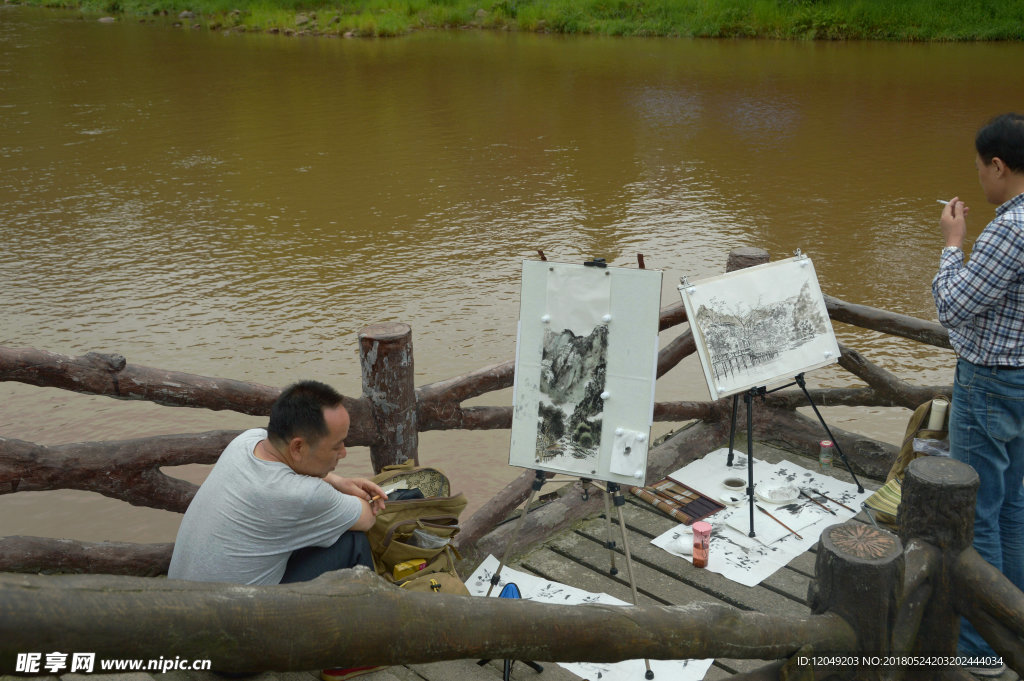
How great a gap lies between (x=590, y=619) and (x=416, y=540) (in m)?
1.49

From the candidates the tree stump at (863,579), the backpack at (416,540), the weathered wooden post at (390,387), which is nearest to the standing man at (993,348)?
the tree stump at (863,579)

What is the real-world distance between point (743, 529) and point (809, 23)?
24.7 metres

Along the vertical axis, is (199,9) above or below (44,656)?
above

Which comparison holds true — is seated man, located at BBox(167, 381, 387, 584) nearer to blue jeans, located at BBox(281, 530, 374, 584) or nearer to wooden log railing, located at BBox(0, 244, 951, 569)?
blue jeans, located at BBox(281, 530, 374, 584)

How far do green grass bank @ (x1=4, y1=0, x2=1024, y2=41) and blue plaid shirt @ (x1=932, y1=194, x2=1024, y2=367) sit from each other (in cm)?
2464

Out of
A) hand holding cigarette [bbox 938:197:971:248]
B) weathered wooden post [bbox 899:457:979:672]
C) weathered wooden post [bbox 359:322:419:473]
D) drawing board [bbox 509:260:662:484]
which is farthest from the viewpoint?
weathered wooden post [bbox 359:322:419:473]

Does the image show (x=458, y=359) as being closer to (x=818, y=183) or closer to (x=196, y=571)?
(x=196, y=571)

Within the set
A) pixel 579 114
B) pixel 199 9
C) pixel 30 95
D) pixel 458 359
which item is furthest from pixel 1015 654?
pixel 199 9

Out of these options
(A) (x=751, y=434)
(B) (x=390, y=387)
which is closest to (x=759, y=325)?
(A) (x=751, y=434)

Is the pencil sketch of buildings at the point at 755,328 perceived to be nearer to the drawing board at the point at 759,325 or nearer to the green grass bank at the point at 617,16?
the drawing board at the point at 759,325

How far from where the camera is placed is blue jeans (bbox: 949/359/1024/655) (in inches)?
120

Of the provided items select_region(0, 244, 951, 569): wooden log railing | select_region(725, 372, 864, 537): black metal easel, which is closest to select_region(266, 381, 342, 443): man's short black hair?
select_region(0, 244, 951, 569): wooden log railing

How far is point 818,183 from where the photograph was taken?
12562 millimetres

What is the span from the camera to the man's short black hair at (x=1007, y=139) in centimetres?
295
